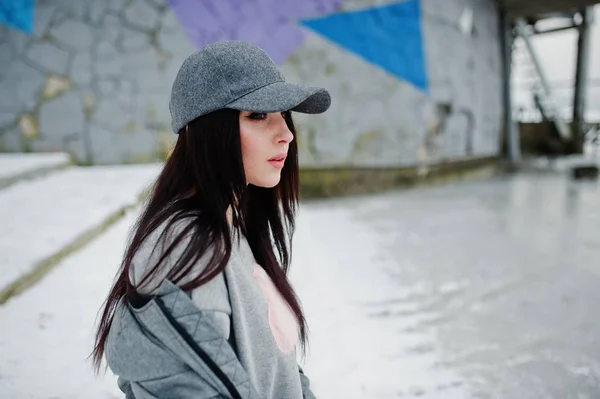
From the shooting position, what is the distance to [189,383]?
0.73m

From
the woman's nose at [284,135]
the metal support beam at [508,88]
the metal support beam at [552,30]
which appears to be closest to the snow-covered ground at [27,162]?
the woman's nose at [284,135]

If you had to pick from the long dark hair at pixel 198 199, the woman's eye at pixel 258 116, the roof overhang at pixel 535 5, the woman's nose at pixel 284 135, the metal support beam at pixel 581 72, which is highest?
the roof overhang at pixel 535 5

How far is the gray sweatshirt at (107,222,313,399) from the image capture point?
0.75 m

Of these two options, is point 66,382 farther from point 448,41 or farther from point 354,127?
point 448,41

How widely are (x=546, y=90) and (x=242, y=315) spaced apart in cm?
992

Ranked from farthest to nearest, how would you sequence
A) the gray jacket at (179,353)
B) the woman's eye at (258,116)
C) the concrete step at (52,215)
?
the concrete step at (52,215) → the woman's eye at (258,116) → the gray jacket at (179,353)

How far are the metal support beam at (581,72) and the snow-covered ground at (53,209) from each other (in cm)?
831

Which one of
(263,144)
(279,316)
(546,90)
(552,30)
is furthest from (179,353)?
(552,30)

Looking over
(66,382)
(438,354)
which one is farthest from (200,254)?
(438,354)

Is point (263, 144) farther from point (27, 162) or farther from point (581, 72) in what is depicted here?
point (581, 72)

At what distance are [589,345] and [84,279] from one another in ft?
6.89

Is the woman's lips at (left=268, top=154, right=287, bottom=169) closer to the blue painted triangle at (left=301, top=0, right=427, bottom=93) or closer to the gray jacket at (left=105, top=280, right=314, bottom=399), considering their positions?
the gray jacket at (left=105, top=280, right=314, bottom=399)

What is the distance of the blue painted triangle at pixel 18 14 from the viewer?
3867 millimetres

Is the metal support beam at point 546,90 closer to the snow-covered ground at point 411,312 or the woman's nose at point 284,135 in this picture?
the snow-covered ground at point 411,312
